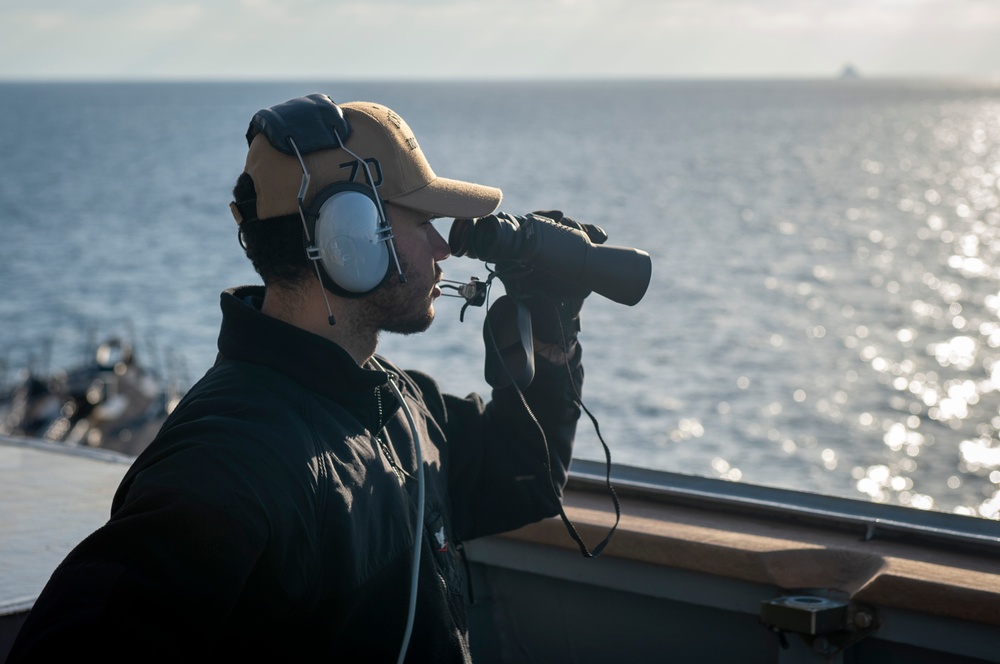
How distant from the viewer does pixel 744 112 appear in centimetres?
11638

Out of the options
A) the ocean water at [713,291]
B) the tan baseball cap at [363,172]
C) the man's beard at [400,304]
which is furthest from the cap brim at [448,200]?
the ocean water at [713,291]

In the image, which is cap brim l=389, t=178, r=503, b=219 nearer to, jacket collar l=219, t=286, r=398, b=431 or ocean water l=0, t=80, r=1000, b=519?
jacket collar l=219, t=286, r=398, b=431

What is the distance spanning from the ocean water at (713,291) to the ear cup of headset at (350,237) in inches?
397

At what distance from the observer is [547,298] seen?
8.04 ft

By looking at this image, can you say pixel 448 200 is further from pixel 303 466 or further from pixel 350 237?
pixel 303 466

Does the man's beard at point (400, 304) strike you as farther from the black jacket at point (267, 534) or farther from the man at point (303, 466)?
the black jacket at point (267, 534)

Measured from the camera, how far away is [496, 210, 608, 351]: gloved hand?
2457mm

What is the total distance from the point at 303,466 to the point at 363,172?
0.55 meters

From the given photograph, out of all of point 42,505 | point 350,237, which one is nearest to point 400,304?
point 350,237

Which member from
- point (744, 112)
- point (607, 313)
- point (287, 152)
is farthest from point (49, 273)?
point (744, 112)

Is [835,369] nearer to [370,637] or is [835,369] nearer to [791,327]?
[791,327]

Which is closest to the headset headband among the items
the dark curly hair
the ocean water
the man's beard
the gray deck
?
the dark curly hair

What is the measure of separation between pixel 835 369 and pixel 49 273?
20.8m

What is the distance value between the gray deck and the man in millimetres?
846
